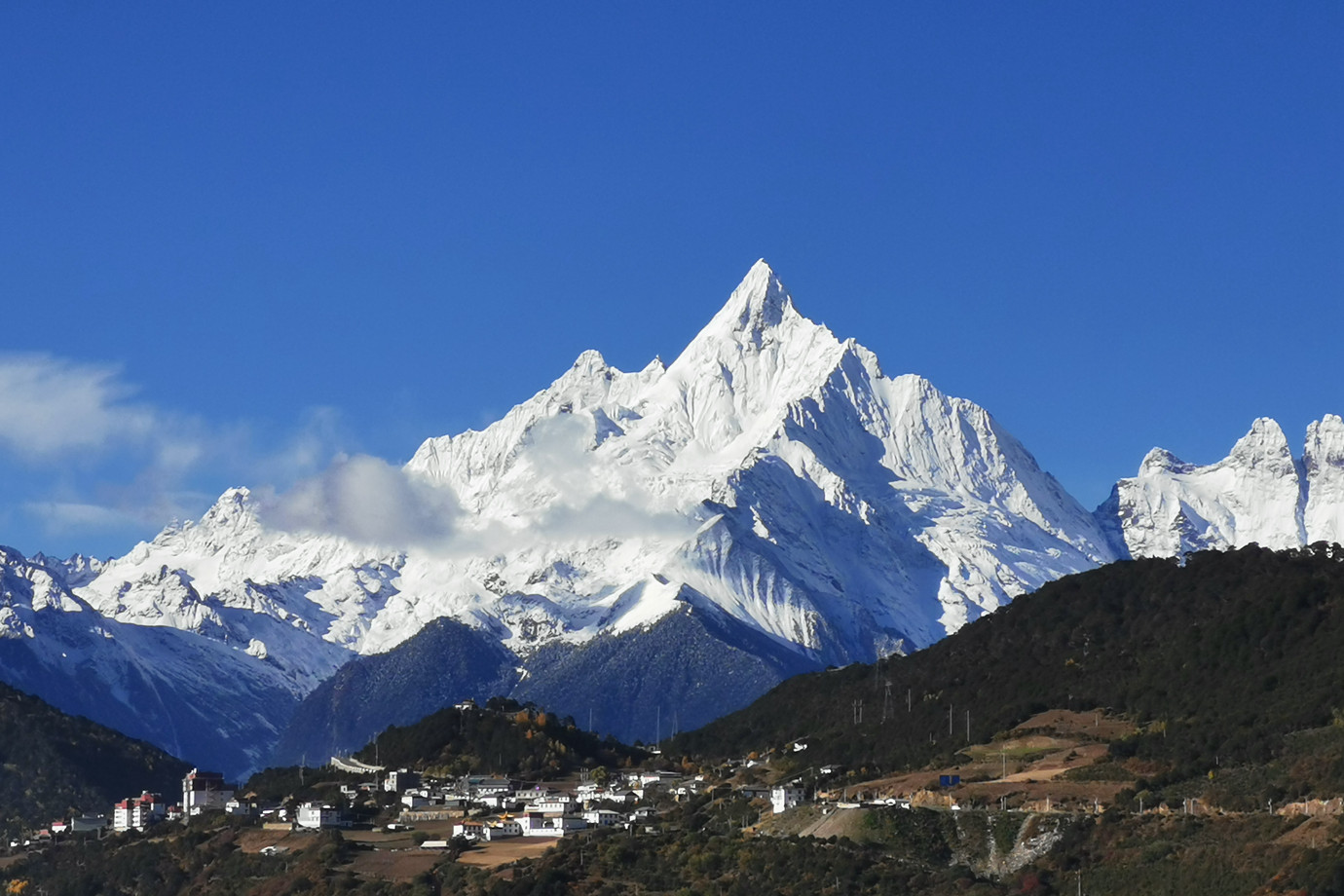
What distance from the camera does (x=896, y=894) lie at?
5276 inches

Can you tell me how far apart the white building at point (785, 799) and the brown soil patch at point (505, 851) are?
1429 centimetres

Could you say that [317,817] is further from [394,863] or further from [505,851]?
[505,851]

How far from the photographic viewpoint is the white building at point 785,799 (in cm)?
15975

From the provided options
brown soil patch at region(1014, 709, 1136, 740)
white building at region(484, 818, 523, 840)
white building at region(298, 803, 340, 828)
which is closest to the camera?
brown soil patch at region(1014, 709, 1136, 740)

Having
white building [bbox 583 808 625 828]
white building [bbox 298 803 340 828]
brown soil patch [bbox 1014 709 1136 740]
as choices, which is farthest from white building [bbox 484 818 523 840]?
brown soil patch [bbox 1014 709 1136 740]

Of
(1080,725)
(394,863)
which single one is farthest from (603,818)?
(1080,725)

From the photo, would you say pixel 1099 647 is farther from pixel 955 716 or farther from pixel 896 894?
pixel 896 894

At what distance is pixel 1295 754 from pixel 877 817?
23.6 meters

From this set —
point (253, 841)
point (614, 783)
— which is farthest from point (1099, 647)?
point (253, 841)

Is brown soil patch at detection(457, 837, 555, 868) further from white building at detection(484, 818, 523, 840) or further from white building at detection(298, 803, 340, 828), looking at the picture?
white building at detection(298, 803, 340, 828)

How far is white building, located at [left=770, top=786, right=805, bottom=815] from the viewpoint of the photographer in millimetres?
159750

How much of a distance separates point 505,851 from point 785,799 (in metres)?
17.9

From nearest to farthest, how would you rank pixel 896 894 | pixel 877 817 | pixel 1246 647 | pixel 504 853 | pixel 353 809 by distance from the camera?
pixel 896 894 → pixel 877 817 → pixel 504 853 → pixel 1246 647 → pixel 353 809

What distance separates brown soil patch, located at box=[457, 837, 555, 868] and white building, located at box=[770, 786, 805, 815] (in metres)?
14.3
